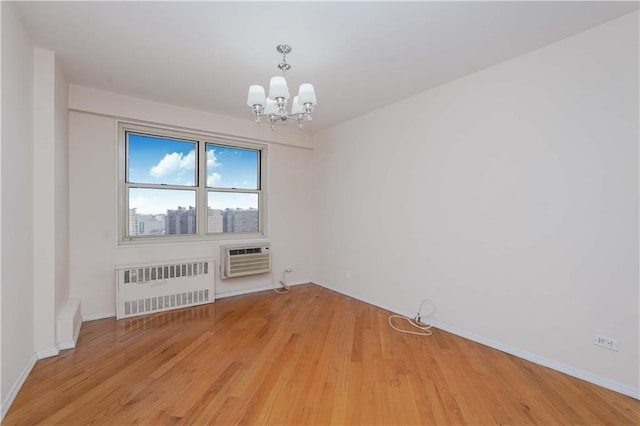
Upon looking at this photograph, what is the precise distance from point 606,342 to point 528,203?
3.82 ft

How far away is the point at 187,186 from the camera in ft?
13.6

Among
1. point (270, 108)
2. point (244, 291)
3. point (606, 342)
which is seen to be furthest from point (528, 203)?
point (244, 291)

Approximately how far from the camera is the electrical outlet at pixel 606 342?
209 centimetres

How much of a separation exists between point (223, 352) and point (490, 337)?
2563 millimetres

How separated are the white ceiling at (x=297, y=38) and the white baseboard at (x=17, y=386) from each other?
8.63ft

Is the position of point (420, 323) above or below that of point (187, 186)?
below

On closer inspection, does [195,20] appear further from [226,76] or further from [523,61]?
[523,61]

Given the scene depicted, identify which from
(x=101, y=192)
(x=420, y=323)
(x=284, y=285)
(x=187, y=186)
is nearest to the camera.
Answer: (x=420, y=323)

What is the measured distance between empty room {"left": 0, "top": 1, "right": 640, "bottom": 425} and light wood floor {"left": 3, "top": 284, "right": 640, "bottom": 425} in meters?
0.02

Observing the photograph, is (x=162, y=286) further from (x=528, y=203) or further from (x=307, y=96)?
(x=528, y=203)

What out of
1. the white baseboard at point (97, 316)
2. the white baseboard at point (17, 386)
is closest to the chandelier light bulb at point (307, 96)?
the white baseboard at point (17, 386)

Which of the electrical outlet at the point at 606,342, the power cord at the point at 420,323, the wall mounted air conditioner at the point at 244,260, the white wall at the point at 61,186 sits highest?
the white wall at the point at 61,186

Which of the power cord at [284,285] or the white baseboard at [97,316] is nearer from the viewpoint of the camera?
the white baseboard at [97,316]

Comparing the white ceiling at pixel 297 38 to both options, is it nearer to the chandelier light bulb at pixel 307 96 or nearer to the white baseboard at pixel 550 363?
the chandelier light bulb at pixel 307 96
